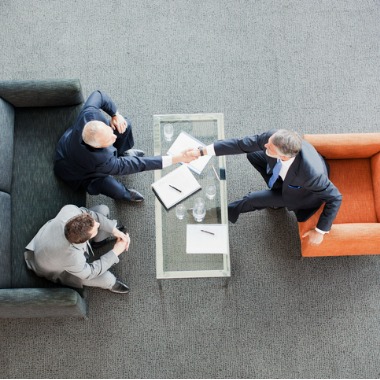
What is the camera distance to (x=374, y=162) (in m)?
2.99

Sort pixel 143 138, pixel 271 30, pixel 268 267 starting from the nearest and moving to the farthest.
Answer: pixel 268 267
pixel 143 138
pixel 271 30

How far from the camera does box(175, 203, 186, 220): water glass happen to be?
2.91 meters

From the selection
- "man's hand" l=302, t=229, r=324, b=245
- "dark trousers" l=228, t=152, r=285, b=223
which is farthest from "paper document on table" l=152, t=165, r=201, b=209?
"man's hand" l=302, t=229, r=324, b=245

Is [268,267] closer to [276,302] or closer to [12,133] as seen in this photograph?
[276,302]

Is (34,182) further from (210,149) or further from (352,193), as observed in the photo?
(352,193)

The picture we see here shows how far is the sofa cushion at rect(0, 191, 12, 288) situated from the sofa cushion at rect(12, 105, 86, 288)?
0.03m

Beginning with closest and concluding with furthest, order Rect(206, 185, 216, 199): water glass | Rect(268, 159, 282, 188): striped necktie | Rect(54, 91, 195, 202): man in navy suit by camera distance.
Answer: Rect(54, 91, 195, 202): man in navy suit
Rect(268, 159, 282, 188): striped necktie
Rect(206, 185, 216, 199): water glass

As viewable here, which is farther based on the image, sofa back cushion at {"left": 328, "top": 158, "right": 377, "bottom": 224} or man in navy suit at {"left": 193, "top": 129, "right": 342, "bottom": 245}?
sofa back cushion at {"left": 328, "top": 158, "right": 377, "bottom": 224}

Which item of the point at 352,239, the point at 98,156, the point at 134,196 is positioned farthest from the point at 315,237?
the point at 98,156

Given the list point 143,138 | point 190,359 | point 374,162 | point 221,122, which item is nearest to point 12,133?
point 143,138

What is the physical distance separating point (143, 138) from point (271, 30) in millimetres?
1522

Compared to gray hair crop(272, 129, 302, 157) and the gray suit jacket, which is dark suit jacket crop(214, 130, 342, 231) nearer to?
gray hair crop(272, 129, 302, 157)

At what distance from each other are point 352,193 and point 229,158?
1010mm

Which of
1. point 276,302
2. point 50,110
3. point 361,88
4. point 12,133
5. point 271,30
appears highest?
point 271,30
